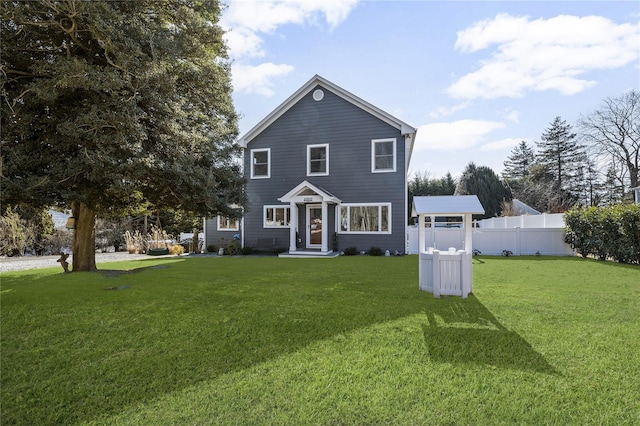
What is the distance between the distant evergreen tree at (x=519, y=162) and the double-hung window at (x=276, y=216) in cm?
4209

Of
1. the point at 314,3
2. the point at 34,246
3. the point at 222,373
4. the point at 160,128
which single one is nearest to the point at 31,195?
the point at 160,128

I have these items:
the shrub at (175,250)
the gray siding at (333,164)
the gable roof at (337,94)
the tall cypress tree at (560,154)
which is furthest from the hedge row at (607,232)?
the tall cypress tree at (560,154)

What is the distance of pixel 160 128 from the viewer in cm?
900

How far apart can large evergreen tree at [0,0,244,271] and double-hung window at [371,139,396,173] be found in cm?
834

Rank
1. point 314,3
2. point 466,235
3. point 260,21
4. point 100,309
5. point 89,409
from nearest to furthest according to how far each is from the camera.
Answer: point 89,409, point 100,309, point 466,235, point 314,3, point 260,21

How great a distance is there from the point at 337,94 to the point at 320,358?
14.7 m

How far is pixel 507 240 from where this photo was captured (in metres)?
15.9

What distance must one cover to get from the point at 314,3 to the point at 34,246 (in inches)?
733

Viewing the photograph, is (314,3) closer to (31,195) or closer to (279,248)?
(31,195)

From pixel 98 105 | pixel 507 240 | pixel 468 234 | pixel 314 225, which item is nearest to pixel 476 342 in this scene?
pixel 468 234

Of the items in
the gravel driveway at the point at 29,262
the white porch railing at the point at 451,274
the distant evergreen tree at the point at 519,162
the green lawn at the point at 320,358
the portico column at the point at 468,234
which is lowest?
the gravel driveway at the point at 29,262

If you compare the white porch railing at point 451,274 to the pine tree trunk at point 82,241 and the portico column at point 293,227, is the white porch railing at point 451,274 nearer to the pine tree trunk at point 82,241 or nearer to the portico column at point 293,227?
the pine tree trunk at point 82,241

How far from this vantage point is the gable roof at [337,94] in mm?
15220

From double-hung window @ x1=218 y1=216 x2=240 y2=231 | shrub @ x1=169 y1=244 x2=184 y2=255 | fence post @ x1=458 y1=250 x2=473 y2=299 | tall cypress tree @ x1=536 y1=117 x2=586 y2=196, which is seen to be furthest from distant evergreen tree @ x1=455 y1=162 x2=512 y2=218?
fence post @ x1=458 y1=250 x2=473 y2=299
